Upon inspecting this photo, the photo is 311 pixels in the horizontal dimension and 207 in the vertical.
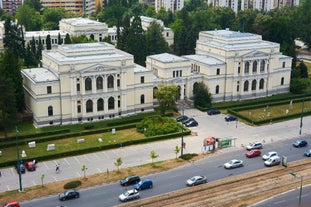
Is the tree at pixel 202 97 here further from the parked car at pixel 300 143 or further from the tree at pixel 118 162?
the tree at pixel 118 162

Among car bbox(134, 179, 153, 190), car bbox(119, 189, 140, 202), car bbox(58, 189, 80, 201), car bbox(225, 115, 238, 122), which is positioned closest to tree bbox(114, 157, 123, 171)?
car bbox(134, 179, 153, 190)

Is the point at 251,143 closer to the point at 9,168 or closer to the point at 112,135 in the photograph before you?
the point at 112,135

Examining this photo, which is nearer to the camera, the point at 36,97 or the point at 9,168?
the point at 9,168

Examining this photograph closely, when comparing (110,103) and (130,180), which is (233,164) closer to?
(130,180)

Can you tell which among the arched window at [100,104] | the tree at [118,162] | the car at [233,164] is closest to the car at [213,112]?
the arched window at [100,104]

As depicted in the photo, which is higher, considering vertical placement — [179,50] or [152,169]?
[179,50]

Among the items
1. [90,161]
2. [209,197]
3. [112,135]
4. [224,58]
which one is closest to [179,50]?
[224,58]

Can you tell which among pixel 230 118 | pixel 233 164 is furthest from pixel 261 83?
pixel 233 164
